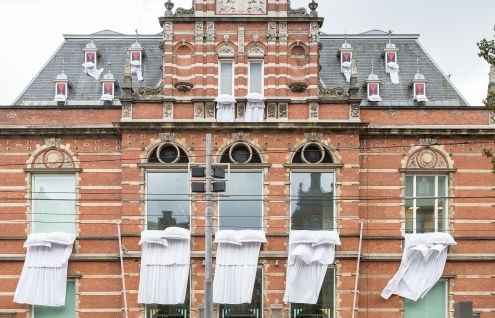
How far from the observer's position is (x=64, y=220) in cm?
3070

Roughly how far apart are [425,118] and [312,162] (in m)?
4.79

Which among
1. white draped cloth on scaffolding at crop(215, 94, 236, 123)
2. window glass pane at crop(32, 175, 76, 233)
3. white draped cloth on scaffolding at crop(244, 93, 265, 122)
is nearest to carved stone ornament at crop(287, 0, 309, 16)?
white draped cloth on scaffolding at crop(244, 93, 265, 122)

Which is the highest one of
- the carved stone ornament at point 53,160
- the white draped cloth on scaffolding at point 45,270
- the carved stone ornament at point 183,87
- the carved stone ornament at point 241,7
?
the carved stone ornament at point 241,7

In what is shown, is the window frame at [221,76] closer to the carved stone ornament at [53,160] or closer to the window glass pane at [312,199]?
the window glass pane at [312,199]

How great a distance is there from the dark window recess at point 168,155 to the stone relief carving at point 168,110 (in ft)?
3.66

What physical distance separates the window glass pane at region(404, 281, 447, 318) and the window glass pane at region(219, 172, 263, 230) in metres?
6.52

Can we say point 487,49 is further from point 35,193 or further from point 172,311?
A: point 35,193

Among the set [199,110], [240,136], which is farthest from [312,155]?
[199,110]

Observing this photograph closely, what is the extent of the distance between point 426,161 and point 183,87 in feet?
31.5

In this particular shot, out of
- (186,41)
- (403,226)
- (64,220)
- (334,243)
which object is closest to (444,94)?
(403,226)

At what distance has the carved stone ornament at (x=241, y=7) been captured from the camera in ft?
102

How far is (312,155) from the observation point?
3033 cm

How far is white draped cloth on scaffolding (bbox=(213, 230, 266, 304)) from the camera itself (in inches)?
1153

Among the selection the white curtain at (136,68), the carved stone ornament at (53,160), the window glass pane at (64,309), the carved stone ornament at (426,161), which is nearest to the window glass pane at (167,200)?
the carved stone ornament at (53,160)
